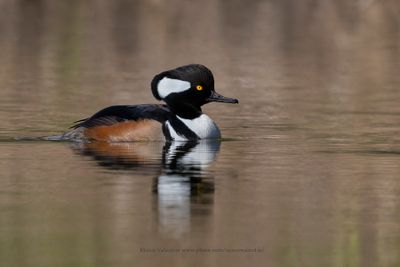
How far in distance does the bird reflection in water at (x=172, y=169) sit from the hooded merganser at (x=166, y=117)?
143mm

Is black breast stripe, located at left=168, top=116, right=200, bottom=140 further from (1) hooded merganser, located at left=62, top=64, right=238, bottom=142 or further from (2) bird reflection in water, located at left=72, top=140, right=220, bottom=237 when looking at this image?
(2) bird reflection in water, located at left=72, top=140, right=220, bottom=237

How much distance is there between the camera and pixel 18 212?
9406 mm

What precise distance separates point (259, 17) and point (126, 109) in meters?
19.2

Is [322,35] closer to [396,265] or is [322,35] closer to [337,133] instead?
[337,133]

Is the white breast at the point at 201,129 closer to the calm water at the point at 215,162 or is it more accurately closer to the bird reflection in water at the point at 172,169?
the bird reflection in water at the point at 172,169

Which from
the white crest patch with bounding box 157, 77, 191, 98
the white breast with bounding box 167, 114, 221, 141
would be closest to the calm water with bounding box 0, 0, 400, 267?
the white breast with bounding box 167, 114, 221, 141

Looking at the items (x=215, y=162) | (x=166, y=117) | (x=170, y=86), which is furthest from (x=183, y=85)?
(x=215, y=162)

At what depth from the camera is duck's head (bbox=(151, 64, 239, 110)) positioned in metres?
14.7

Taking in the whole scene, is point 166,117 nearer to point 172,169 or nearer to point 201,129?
point 201,129

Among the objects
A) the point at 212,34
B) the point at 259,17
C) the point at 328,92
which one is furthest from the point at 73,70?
the point at 259,17

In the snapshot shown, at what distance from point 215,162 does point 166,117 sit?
1.99m

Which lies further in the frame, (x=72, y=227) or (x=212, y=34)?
(x=212, y=34)

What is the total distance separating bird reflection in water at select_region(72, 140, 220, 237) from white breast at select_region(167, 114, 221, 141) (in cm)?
11

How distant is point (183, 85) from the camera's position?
1471 centimetres
